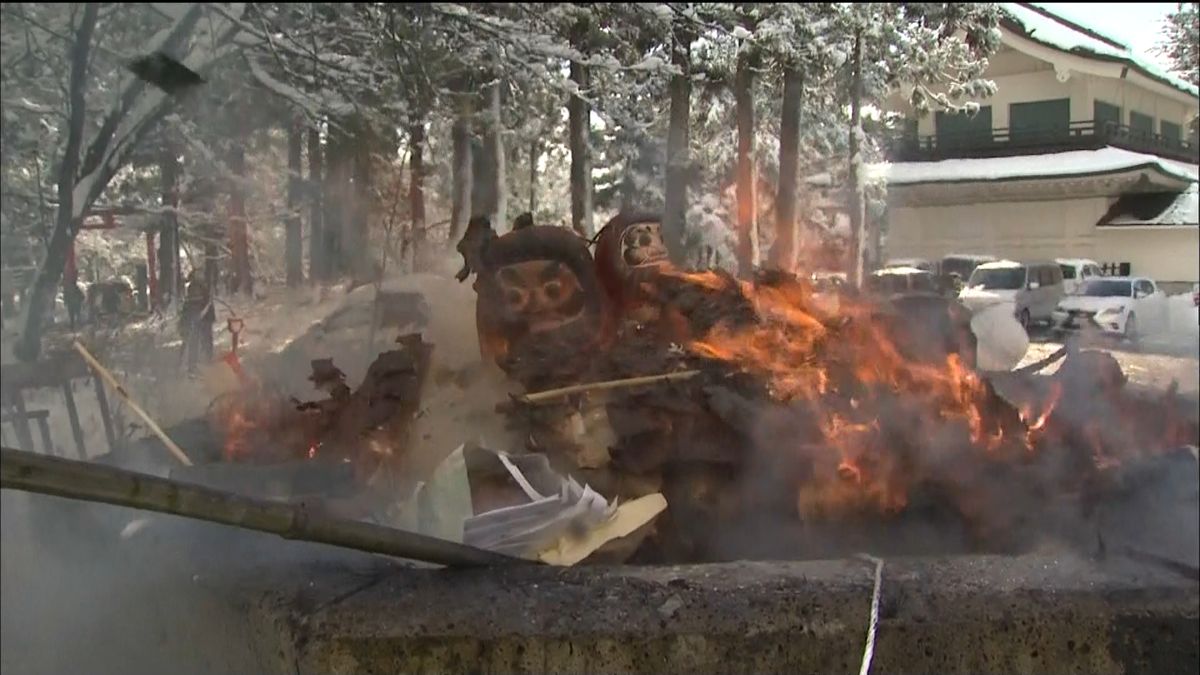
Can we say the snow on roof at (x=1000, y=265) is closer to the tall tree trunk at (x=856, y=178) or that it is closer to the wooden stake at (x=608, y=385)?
the tall tree trunk at (x=856, y=178)

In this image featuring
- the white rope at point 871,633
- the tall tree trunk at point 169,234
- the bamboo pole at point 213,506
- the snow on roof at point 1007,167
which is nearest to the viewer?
the bamboo pole at point 213,506

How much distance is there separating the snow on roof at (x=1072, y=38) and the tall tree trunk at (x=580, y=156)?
1.37 meters

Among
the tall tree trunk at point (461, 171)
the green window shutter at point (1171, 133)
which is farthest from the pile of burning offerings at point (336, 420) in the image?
the green window shutter at point (1171, 133)

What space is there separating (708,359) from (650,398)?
0.22 m

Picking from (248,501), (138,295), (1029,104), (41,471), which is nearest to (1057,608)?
(1029,104)

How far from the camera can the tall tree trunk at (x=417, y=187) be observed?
8.92 ft

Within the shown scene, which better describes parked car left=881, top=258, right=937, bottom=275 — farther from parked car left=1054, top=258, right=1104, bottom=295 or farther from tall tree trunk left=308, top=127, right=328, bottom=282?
tall tree trunk left=308, top=127, right=328, bottom=282

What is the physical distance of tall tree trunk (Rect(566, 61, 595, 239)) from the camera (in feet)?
9.08

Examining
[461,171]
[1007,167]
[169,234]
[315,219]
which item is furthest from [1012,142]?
[169,234]

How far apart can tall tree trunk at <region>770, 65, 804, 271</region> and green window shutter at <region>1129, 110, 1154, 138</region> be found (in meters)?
1.25

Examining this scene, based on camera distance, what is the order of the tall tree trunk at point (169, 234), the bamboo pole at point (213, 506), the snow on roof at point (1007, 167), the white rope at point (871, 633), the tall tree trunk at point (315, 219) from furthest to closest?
the snow on roof at point (1007, 167)
the tall tree trunk at point (315, 219)
the tall tree trunk at point (169, 234)
the white rope at point (871, 633)
the bamboo pole at point (213, 506)

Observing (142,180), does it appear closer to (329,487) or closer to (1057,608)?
(329,487)

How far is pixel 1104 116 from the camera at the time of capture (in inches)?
125

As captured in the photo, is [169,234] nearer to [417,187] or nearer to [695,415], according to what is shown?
[417,187]
